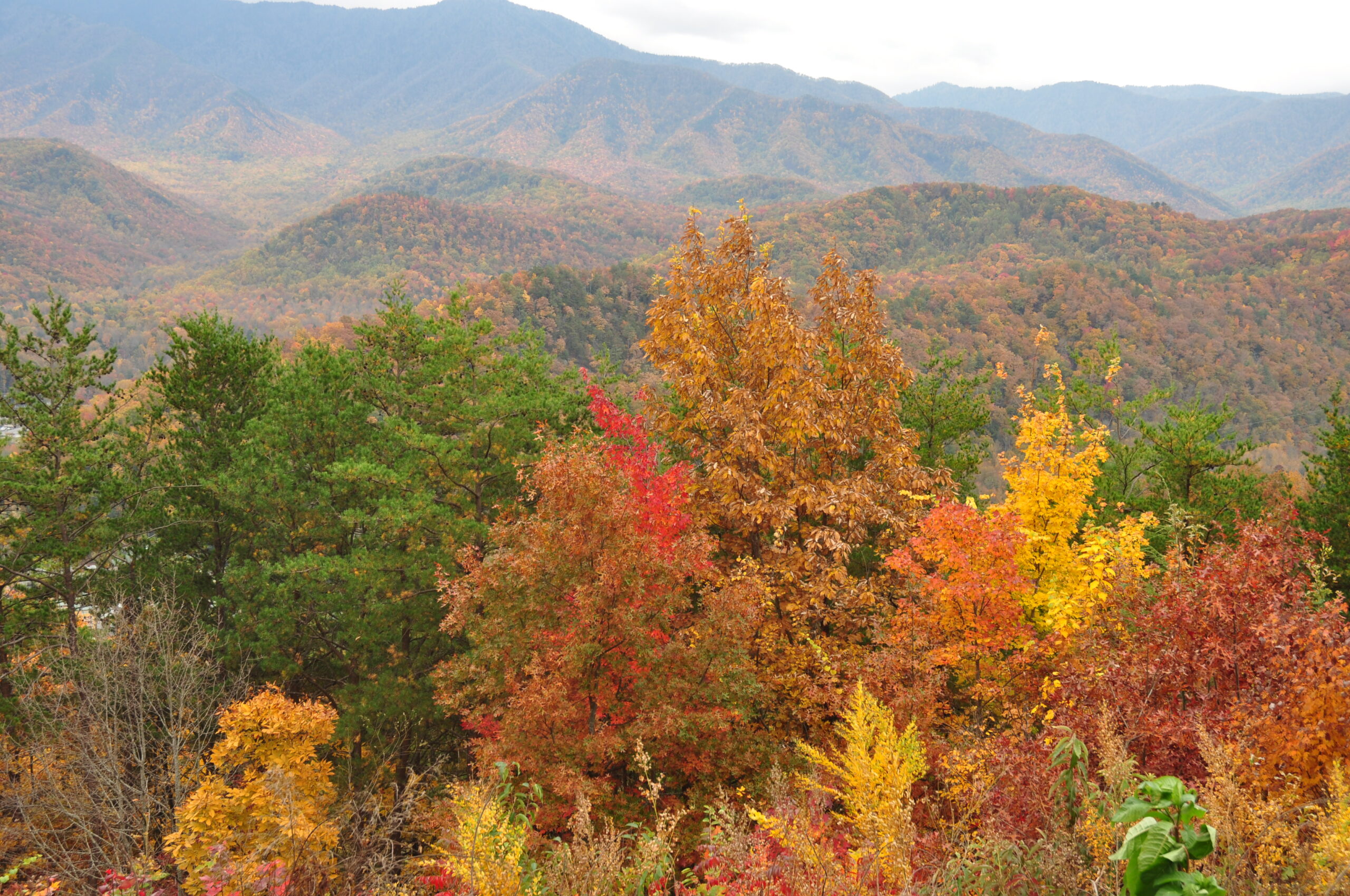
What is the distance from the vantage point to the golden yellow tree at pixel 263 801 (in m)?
9.07

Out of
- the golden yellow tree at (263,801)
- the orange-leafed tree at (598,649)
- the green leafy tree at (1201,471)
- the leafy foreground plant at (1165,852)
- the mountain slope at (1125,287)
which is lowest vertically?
the golden yellow tree at (263,801)

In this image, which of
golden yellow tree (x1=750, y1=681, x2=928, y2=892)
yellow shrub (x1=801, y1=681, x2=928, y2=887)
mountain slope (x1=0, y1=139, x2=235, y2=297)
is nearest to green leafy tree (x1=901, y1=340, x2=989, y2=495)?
golden yellow tree (x1=750, y1=681, x2=928, y2=892)

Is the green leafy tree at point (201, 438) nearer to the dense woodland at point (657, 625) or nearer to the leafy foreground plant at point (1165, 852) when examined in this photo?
the dense woodland at point (657, 625)

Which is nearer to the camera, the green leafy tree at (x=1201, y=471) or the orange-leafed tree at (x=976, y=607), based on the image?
the orange-leafed tree at (x=976, y=607)

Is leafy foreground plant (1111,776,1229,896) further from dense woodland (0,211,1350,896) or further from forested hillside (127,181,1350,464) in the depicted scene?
forested hillside (127,181,1350,464)

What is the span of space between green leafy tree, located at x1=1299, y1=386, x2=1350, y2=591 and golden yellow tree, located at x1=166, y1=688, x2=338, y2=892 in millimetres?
16318

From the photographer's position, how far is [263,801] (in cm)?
1033

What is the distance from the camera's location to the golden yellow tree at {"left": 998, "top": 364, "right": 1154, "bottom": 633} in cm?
914

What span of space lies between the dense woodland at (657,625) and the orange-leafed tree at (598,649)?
0.07m

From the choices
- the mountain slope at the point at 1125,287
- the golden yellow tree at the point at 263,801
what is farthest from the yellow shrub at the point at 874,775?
the mountain slope at the point at 1125,287

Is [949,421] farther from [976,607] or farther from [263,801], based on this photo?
[263,801]

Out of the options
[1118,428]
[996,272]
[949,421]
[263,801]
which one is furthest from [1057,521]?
[996,272]

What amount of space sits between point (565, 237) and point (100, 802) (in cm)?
16761

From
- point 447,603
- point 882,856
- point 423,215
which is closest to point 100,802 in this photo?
point 447,603
